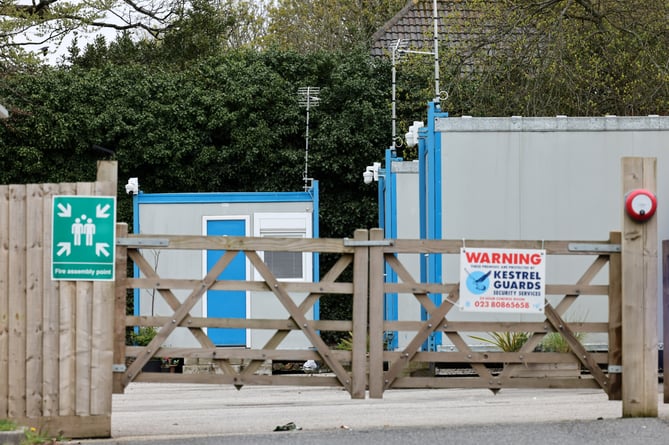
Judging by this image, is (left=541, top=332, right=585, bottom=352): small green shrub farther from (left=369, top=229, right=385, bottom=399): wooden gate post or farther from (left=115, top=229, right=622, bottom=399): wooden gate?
(left=369, top=229, right=385, bottom=399): wooden gate post

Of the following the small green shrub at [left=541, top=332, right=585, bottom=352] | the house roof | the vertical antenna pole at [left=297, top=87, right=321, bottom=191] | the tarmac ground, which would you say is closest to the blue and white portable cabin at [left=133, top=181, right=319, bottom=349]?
the tarmac ground

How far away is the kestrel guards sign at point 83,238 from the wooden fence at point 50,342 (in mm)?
58

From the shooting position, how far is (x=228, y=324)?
8609 mm

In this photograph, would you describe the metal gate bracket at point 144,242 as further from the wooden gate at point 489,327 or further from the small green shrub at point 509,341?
the small green shrub at point 509,341

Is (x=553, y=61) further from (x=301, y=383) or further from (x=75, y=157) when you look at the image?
(x=301, y=383)

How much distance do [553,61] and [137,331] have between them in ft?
27.7

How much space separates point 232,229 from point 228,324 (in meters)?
10.3

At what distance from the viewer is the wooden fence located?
8.23 meters

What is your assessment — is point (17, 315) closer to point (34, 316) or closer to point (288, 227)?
point (34, 316)

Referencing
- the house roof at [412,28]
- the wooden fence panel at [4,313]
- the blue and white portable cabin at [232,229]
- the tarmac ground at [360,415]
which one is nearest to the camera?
the tarmac ground at [360,415]

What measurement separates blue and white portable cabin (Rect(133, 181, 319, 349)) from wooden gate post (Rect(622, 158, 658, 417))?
1029 centimetres

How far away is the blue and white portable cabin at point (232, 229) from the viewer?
61.6 ft

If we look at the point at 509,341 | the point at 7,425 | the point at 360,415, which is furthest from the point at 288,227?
the point at 7,425

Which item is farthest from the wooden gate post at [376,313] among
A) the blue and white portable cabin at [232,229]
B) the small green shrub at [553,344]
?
the blue and white portable cabin at [232,229]
